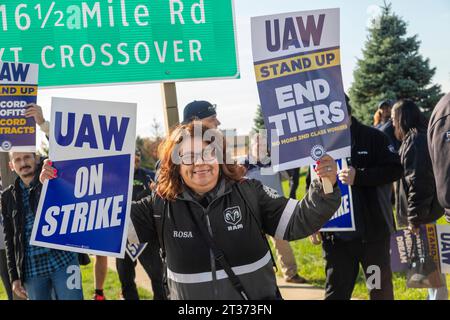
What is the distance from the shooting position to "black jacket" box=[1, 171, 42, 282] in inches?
166

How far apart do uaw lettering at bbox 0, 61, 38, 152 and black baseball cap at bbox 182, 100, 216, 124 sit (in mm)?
1196

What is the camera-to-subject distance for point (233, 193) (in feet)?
8.57

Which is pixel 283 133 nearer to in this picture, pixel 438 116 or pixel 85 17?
pixel 438 116

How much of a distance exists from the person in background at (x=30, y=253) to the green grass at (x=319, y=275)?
9.90 feet

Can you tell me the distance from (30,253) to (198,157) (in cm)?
235

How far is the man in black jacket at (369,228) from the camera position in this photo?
4.00 m

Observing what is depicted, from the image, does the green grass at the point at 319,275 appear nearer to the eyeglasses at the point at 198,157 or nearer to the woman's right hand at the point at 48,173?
the eyeglasses at the point at 198,157

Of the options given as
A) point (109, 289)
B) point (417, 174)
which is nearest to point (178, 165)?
point (417, 174)

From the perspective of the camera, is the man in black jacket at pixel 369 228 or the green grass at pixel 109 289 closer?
the man in black jacket at pixel 369 228

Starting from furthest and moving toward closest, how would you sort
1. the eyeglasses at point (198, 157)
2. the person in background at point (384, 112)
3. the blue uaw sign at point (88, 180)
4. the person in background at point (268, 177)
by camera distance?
the person in background at point (384, 112) < the person in background at point (268, 177) < the blue uaw sign at point (88, 180) < the eyeglasses at point (198, 157)

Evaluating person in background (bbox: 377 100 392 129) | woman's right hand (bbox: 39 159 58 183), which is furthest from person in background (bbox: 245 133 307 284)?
person in background (bbox: 377 100 392 129)

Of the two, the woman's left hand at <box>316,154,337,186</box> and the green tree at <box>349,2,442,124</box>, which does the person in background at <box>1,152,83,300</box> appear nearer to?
the woman's left hand at <box>316,154,337,186</box>

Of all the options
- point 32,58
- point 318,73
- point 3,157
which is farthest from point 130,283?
point 318,73

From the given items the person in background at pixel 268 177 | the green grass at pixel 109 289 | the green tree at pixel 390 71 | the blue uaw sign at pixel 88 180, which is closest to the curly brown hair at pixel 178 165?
the blue uaw sign at pixel 88 180
